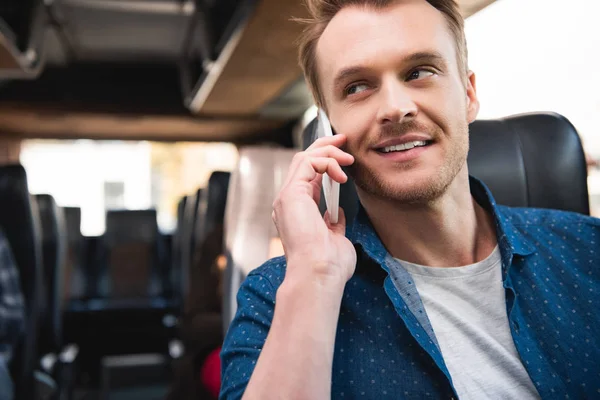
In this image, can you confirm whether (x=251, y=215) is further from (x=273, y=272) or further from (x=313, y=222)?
(x=313, y=222)

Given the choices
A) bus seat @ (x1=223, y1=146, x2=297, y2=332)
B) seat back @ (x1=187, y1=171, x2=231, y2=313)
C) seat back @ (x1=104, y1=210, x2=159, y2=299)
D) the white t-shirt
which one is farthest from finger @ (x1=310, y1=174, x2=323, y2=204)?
seat back @ (x1=104, y1=210, x2=159, y2=299)

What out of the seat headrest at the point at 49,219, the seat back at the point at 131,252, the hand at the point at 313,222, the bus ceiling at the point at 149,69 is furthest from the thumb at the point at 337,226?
the seat back at the point at 131,252

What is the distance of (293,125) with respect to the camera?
815 centimetres

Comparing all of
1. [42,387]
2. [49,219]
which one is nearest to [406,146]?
[42,387]

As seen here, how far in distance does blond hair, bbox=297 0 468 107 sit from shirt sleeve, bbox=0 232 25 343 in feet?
4.32

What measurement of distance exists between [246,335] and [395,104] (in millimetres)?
464

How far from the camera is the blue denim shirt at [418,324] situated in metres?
0.87

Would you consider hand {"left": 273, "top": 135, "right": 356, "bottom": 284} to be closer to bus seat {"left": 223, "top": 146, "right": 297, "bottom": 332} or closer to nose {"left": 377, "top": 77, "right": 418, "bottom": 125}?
nose {"left": 377, "top": 77, "right": 418, "bottom": 125}

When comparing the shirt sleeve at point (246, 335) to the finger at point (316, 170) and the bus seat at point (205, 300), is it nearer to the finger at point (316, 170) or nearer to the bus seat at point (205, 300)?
the finger at point (316, 170)

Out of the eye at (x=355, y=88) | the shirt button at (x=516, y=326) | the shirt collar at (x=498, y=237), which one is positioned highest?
the eye at (x=355, y=88)

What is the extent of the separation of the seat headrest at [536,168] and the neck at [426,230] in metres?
0.28

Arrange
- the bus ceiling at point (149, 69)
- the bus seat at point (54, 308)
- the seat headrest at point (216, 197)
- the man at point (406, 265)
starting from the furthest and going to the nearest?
the bus ceiling at point (149, 69), the seat headrest at point (216, 197), the bus seat at point (54, 308), the man at point (406, 265)

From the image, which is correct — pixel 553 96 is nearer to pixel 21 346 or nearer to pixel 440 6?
pixel 440 6

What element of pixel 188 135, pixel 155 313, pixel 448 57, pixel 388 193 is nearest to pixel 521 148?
pixel 448 57
